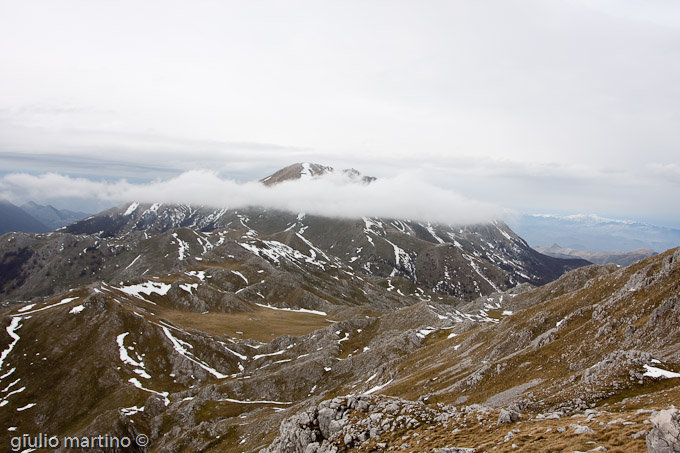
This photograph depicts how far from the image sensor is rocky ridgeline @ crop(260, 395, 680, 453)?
24.9 metres

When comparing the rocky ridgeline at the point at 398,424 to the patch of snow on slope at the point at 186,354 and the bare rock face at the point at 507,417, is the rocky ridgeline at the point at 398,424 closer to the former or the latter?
the bare rock face at the point at 507,417

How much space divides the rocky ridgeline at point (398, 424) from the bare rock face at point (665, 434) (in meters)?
3.19

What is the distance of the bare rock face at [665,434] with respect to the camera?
53.8 ft

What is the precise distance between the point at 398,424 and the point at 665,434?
22.6 meters

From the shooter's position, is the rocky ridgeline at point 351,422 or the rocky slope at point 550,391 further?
the rocky ridgeline at point 351,422

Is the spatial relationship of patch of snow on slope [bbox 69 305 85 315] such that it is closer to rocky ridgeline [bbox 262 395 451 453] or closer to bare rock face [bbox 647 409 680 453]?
rocky ridgeline [bbox 262 395 451 453]

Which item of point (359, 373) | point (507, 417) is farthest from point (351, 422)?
point (359, 373)

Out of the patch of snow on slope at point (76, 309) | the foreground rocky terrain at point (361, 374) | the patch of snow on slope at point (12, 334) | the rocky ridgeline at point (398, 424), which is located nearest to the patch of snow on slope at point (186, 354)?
the foreground rocky terrain at point (361, 374)

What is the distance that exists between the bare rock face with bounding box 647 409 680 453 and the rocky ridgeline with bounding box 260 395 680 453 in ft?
10.5

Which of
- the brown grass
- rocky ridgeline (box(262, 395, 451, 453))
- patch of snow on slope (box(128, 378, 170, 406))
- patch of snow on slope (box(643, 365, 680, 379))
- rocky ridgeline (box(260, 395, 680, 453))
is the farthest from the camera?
the brown grass

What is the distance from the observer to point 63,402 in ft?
389

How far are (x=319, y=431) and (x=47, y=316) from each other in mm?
165132

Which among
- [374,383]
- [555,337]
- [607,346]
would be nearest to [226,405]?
[374,383]

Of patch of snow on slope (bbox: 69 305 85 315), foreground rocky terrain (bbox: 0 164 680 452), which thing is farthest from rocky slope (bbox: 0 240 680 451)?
patch of snow on slope (bbox: 69 305 85 315)
